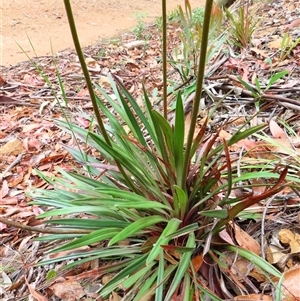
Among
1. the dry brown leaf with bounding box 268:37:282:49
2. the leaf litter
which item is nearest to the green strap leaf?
the leaf litter

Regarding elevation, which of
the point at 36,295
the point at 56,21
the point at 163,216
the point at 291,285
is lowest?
the point at 36,295

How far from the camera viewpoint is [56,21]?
5.85 m

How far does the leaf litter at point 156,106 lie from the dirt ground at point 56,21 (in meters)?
1.68

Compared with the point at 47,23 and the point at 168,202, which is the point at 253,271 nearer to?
the point at 168,202

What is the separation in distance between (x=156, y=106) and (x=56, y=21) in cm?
452

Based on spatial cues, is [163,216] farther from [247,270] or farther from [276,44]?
[276,44]

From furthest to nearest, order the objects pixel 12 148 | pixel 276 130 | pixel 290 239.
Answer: pixel 12 148 < pixel 276 130 < pixel 290 239

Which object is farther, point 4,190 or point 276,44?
point 276,44

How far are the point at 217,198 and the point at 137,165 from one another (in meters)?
0.26

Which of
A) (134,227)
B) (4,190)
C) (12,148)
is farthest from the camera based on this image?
(12,148)

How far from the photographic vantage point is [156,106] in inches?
77.5

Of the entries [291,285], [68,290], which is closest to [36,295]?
[68,290]

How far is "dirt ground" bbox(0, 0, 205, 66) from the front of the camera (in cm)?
480

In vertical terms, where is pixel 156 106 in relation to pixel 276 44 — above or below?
below
